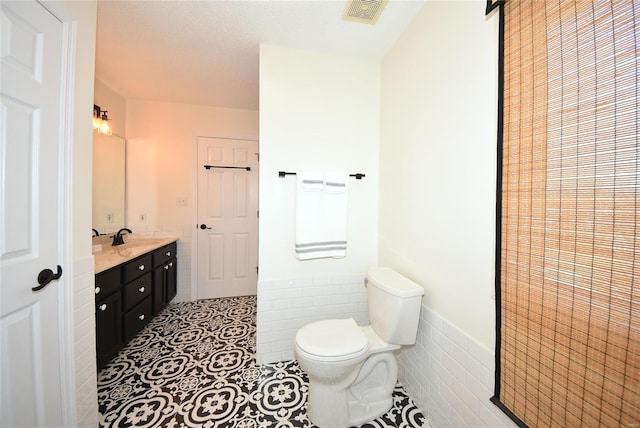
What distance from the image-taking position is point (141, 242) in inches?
90.6

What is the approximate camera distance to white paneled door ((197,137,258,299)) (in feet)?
8.83

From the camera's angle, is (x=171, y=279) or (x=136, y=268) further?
(x=171, y=279)

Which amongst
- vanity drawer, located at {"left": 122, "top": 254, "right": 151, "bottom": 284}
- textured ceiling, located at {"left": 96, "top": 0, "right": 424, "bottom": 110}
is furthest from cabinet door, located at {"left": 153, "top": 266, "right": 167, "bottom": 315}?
textured ceiling, located at {"left": 96, "top": 0, "right": 424, "bottom": 110}

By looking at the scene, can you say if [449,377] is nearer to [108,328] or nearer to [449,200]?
[449,200]

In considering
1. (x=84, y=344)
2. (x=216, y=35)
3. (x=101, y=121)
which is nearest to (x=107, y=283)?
(x=84, y=344)

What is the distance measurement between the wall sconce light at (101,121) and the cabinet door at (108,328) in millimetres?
1532

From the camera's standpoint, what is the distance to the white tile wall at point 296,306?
1.65 meters

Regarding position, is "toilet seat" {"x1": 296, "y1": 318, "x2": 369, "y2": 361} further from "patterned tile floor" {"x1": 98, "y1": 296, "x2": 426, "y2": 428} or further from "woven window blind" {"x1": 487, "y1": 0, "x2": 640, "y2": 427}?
"woven window blind" {"x1": 487, "y1": 0, "x2": 640, "y2": 427}

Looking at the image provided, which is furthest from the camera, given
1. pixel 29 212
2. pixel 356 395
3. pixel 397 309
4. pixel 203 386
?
pixel 203 386

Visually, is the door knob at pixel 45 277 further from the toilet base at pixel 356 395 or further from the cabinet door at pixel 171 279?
the cabinet door at pixel 171 279

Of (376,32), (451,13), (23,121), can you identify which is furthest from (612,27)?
(23,121)

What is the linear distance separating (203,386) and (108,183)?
2.16 m

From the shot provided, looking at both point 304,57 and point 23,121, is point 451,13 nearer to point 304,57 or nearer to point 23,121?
point 304,57

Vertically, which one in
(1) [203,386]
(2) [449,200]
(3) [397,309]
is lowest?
(1) [203,386]
